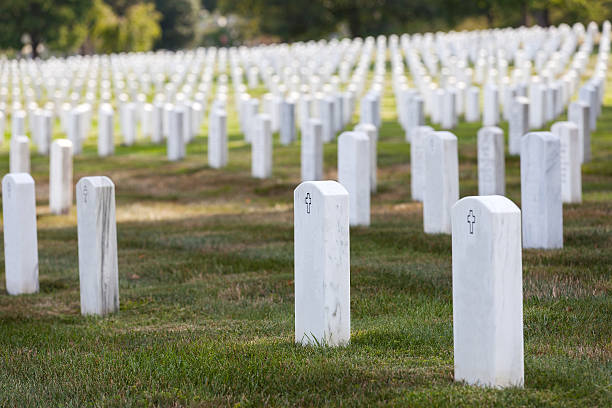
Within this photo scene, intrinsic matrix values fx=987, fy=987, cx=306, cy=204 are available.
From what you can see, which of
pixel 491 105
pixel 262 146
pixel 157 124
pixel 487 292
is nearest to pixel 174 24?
pixel 157 124

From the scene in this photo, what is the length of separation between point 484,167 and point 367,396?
257 inches

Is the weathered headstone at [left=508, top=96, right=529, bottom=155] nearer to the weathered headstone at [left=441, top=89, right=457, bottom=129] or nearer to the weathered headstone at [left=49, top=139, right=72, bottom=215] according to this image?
the weathered headstone at [left=441, top=89, right=457, bottom=129]

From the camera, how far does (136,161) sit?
17.9m

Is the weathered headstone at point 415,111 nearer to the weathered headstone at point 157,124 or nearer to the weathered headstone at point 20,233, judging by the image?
the weathered headstone at point 157,124

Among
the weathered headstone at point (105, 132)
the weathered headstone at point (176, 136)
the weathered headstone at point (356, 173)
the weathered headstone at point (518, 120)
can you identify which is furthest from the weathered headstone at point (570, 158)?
the weathered headstone at point (105, 132)

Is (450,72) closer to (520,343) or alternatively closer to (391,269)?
(391,269)

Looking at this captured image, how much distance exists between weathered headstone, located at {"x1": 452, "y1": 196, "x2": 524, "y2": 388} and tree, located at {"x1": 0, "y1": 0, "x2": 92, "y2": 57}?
5894cm

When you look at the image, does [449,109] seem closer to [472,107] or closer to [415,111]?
[472,107]

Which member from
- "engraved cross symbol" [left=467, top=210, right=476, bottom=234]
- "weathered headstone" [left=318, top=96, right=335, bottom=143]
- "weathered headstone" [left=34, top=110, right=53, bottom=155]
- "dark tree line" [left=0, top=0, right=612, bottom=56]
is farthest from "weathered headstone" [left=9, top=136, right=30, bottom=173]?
"dark tree line" [left=0, top=0, right=612, bottom=56]

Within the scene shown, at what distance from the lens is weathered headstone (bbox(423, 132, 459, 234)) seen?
9.31 metres

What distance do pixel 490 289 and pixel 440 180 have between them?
16.3 ft

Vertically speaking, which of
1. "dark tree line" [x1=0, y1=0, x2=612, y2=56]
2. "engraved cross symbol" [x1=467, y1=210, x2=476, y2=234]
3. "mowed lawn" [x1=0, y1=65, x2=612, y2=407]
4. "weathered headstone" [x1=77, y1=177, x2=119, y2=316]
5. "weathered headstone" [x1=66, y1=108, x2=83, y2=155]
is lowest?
"mowed lawn" [x1=0, y1=65, x2=612, y2=407]

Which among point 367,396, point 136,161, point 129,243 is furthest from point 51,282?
point 136,161

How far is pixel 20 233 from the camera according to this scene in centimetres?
779
